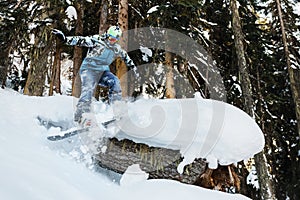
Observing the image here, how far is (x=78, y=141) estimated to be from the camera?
245 inches

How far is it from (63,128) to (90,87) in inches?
37.1

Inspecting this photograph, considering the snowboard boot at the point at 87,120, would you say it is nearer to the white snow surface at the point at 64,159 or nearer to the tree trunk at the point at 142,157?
the white snow surface at the point at 64,159

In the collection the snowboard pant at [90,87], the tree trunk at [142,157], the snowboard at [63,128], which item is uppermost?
the snowboard pant at [90,87]

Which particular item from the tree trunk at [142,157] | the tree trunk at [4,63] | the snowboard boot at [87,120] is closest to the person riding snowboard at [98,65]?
the snowboard boot at [87,120]

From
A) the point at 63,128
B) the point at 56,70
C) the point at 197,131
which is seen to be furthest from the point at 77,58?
the point at 197,131

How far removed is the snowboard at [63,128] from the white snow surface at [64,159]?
131 millimetres

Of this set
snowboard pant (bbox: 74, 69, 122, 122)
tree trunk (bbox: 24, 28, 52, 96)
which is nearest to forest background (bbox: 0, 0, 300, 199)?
tree trunk (bbox: 24, 28, 52, 96)

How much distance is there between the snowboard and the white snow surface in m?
0.13

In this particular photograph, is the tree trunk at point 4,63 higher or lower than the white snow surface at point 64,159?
higher

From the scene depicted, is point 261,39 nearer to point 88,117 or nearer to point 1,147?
point 88,117

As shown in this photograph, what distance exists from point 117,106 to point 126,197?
2.13 metres

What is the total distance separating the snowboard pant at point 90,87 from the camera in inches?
253

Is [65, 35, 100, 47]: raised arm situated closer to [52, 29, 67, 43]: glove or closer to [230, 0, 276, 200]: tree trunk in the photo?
[52, 29, 67, 43]: glove

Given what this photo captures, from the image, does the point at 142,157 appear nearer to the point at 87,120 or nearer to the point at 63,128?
the point at 87,120
